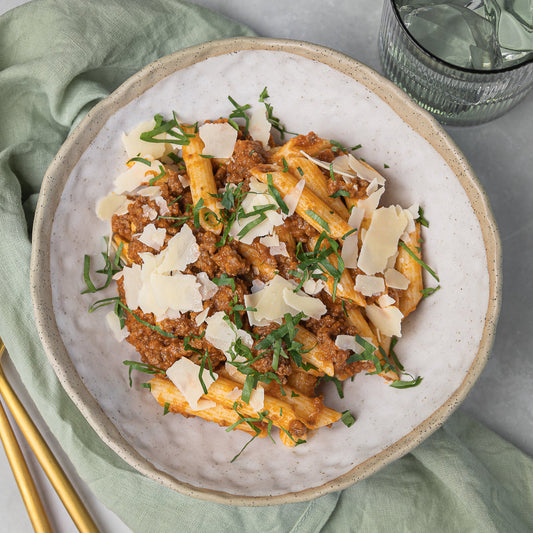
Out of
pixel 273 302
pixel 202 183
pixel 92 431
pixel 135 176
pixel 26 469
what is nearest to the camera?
pixel 273 302

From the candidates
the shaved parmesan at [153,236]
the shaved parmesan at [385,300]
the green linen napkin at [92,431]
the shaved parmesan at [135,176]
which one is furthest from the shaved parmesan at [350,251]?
the green linen napkin at [92,431]

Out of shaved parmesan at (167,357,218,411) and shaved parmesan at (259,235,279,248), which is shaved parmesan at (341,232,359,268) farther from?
shaved parmesan at (167,357,218,411)

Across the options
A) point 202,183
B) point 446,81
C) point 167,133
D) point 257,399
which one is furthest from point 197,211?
point 446,81

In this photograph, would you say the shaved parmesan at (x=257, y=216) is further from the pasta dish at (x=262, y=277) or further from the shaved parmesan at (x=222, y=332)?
the shaved parmesan at (x=222, y=332)

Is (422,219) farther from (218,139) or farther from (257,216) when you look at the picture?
(218,139)

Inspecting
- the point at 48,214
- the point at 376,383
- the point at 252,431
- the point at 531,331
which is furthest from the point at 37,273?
the point at 531,331
